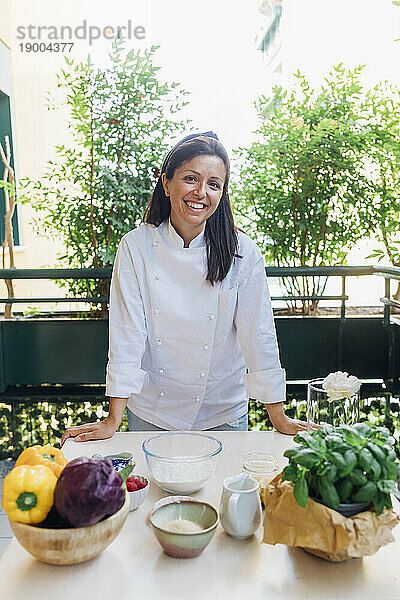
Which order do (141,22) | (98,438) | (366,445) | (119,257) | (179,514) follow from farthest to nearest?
(141,22) → (119,257) → (98,438) → (179,514) → (366,445)

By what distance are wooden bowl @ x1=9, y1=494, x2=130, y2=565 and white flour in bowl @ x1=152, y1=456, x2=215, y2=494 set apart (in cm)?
25

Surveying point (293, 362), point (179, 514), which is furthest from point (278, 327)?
point (179, 514)

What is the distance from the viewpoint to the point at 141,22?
11.6ft

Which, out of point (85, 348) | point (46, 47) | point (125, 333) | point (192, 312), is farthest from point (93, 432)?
point (46, 47)

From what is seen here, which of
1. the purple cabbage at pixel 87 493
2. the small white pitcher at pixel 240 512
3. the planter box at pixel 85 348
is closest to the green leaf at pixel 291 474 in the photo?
the small white pitcher at pixel 240 512

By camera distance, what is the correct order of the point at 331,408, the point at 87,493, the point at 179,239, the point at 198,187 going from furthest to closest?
the point at 179,239 → the point at 198,187 → the point at 331,408 → the point at 87,493

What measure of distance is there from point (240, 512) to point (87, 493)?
0.89 ft

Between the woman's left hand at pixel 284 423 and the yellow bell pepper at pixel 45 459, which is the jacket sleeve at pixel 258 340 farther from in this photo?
the yellow bell pepper at pixel 45 459

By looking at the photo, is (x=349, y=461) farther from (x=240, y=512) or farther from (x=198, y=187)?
(x=198, y=187)

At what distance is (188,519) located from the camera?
100 centimetres

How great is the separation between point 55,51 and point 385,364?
2695 millimetres

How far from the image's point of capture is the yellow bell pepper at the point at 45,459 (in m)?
0.97

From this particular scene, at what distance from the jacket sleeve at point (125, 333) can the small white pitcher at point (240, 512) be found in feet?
1.95

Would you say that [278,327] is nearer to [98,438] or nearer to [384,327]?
[384,327]
